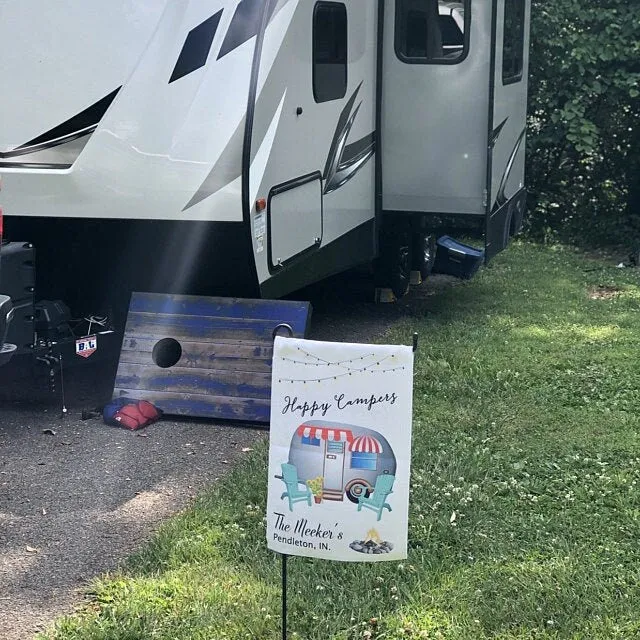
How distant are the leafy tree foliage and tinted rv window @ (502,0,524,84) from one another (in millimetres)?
2799

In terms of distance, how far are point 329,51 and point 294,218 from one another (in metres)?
1.27

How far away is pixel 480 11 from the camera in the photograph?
7680 mm

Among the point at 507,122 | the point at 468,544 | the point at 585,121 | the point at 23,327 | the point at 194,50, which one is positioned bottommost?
the point at 585,121

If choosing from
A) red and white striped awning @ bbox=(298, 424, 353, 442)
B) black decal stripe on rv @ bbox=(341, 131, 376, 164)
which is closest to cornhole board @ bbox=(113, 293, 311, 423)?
black decal stripe on rv @ bbox=(341, 131, 376, 164)

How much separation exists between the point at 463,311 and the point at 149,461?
13.7 feet

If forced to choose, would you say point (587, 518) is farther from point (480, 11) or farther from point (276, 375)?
point (480, 11)

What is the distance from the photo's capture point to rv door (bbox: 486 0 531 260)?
26.0ft

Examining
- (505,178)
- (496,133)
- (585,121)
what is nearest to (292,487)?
(496,133)

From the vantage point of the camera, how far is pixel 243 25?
5.52 meters

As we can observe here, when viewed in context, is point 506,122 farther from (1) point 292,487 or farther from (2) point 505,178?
(1) point 292,487

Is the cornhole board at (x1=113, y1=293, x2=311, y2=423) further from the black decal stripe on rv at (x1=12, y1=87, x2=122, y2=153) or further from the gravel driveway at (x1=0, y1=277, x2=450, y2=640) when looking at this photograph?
the black decal stripe on rv at (x1=12, y1=87, x2=122, y2=153)

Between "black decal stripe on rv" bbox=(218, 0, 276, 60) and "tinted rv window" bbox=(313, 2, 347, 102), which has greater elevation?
"black decal stripe on rv" bbox=(218, 0, 276, 60)

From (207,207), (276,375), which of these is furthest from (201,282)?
(276,375)

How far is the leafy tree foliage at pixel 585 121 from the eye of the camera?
38.6 ft
